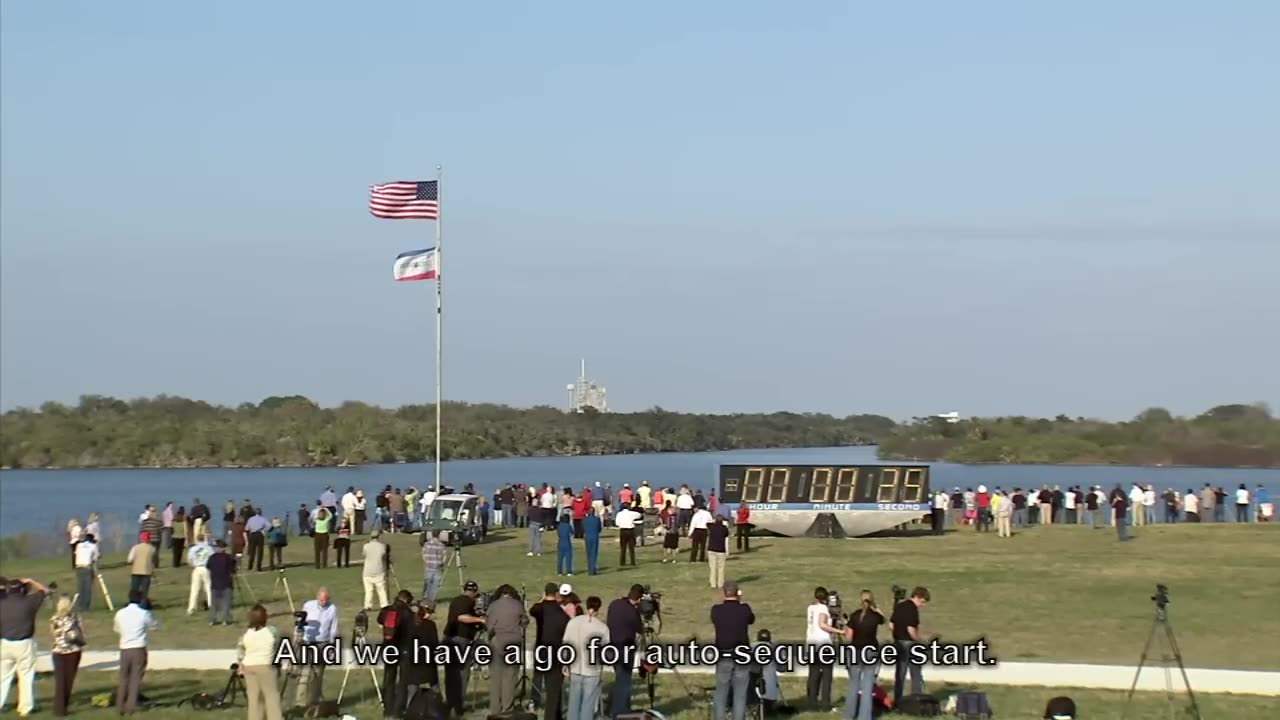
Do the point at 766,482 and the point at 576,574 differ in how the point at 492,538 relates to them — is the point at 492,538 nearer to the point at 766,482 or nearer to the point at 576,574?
the point at 766,482

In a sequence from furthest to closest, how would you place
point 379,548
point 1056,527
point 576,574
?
point 1056,527
point 576,574
point 379,548

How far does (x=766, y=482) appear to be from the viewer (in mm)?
43438

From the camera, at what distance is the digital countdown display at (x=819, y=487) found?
4338 centimetres

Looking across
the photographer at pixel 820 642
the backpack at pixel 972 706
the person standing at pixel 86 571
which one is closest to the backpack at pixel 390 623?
the photographer at pixel 820 642

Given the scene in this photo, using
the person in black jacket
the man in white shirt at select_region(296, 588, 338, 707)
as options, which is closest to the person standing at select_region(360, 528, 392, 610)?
the man in white shirt at select_region(296, 588, 338, 707)

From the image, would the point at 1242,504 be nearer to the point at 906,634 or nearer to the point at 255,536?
the point at 255,536

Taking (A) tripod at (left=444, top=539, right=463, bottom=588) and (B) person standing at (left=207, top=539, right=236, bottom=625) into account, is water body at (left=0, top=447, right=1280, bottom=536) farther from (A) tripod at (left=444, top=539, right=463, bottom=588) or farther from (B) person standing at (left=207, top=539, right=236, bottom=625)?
(B) person standing at (left=207, top=539, right=236, bottom=625)

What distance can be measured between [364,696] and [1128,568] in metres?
20.8

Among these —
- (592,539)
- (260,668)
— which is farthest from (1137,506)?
(260,668)

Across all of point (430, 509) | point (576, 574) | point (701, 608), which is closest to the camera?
point (701, 608)

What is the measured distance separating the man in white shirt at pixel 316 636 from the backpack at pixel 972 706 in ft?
23.5

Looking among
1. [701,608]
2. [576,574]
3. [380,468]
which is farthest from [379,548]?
[380,468]

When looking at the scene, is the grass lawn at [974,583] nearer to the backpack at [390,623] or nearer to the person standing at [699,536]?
the person standing at [699,536]

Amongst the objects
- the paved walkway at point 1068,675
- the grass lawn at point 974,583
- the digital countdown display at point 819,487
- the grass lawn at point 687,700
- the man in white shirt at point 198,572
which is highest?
the digital countdown display at point 819,487
